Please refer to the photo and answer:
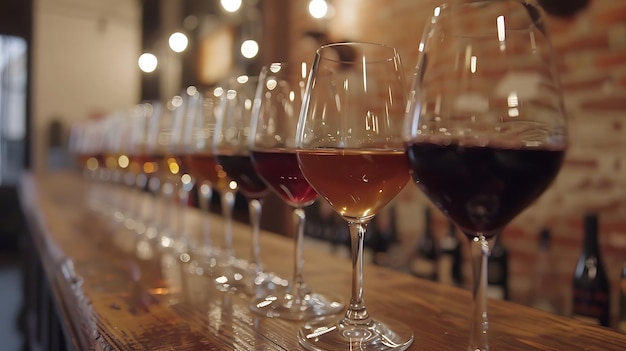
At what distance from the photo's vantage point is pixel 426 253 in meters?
2.16

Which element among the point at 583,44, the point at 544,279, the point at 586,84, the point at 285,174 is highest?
the point at 583,44

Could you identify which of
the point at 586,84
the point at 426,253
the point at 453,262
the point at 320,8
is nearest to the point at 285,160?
the point at 586,84

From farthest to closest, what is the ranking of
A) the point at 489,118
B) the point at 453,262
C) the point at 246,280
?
the point at 453,262, the point at 246,280, the point at 489,118

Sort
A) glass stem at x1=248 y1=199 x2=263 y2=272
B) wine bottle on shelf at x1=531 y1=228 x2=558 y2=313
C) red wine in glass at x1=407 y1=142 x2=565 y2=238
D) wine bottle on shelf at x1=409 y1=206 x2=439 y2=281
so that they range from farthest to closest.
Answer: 1. wine bottle on shelf at x1=409 y1=206 x2=439 y2=281
2. wine bottle on shelf at x1=531 y1=228 x2=558 y2=313
3. glass stem at x1=248 y1=199 x2=263 y2=272
4. red wine in glass at x1=407 y1=142 x2=565 y2=238

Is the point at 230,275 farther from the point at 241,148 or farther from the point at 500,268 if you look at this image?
the point at 500,268

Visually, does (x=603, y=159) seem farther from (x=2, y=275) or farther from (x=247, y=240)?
(x=2, y=275)

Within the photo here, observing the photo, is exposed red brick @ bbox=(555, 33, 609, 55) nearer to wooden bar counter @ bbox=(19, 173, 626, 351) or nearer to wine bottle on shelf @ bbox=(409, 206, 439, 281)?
wine bottle on shelf @ bbox=(409, 206, 439, 281)

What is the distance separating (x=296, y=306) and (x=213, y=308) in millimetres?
100

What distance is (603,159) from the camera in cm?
160

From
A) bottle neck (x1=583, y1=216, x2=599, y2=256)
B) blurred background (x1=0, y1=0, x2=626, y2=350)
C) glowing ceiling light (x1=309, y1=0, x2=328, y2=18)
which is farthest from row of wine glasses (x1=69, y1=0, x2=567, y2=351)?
glowing ceiling light (x1=309, y1=0, x2=328, y2=18)

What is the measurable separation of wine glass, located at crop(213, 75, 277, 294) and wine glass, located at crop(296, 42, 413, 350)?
236mm

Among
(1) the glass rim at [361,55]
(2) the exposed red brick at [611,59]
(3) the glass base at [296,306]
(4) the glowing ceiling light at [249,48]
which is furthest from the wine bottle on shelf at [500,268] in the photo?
(4) the glowing ceiling light at [249,48]

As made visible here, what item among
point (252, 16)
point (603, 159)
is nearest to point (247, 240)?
point (603, 159)

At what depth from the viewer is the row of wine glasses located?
42cm
